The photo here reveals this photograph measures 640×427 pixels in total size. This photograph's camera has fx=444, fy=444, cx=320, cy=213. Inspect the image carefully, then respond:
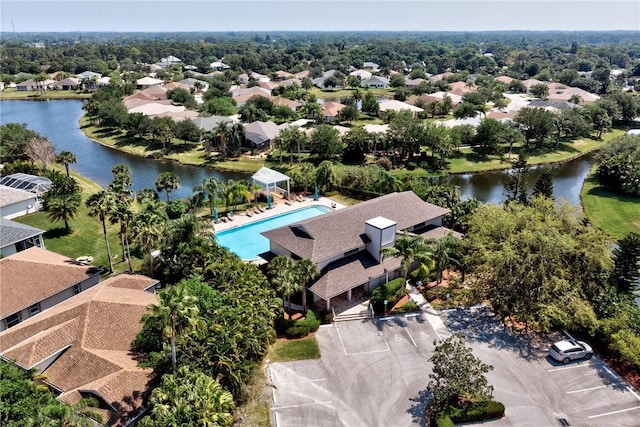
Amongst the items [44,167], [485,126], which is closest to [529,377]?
[485,126]

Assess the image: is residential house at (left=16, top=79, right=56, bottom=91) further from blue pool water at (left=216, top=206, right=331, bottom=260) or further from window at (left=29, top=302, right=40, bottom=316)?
window at (left=29, top=302, right=40, bottom=316)

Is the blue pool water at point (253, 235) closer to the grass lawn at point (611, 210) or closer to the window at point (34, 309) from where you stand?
the window at point (34, 309)

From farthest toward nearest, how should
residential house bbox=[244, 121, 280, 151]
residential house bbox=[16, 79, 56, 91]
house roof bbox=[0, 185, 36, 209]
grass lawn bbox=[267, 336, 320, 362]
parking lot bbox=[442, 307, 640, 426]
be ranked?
residential house bbox=[16, 79, 56, 91] → residential house bbox=[244, 121, 280, 151] → house roof bbox=[0, 185, 36, 209] → grass lawn bbox=[267, 336, 320, 362] → parking lot bbox=[442, 307, 640, 426]

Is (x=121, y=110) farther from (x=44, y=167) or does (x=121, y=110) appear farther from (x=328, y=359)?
(x=328, y=359)

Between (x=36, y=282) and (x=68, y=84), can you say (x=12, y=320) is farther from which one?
(x=68, y=84)

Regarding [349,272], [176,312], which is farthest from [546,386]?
[176,312]

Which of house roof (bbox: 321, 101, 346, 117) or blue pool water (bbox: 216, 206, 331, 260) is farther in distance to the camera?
house roof (bbox: 321, 101, 346, 117)


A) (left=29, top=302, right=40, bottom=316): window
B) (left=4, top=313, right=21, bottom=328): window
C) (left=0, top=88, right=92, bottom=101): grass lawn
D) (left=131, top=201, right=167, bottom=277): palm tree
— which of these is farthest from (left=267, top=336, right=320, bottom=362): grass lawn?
(left=0, top=88, right=92, bottom=101): grass lawn

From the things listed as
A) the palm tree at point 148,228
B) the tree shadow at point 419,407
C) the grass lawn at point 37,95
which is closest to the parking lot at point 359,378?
the tree shadow at point 419,407
